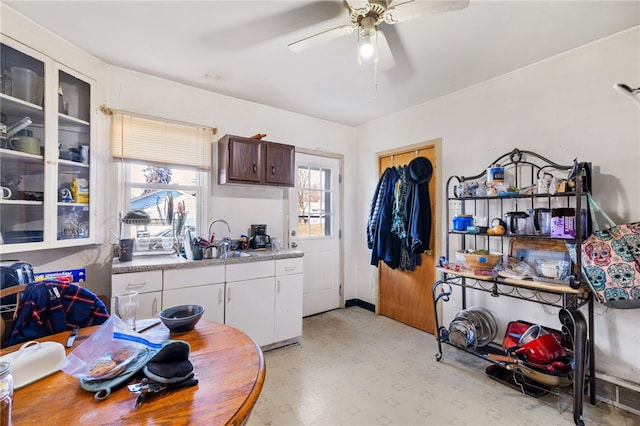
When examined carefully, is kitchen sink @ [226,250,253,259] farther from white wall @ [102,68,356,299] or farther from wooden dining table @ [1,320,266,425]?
wooden dining table @ [1,320,266,425]

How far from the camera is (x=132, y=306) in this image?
3.95 ft

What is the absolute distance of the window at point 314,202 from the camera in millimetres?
3748

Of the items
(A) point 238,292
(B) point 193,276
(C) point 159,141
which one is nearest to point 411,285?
(A) point 238,292

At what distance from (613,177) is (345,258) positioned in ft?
9.12

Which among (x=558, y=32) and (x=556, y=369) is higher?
(x=558, y=32)

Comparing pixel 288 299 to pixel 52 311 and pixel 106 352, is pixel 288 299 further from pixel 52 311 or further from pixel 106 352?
pixel 106 352

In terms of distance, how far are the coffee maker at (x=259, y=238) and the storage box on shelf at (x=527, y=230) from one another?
5.85ft

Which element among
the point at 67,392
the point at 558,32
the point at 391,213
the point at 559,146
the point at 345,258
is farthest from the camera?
the point at 345,258

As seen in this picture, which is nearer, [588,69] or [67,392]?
[67,392]

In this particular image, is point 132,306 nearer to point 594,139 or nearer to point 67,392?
point 67,392

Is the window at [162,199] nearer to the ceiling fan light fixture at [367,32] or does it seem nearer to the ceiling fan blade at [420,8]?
the ceiling fan light fixture at [367,32]

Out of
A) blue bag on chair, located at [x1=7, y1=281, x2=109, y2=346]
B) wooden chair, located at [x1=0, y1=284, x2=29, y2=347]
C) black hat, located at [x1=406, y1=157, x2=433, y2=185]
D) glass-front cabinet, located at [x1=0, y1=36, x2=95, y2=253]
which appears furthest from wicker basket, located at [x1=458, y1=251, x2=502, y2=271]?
glass-front cabinet, located at [x1=0, y1=36, x2=95, y2=253]

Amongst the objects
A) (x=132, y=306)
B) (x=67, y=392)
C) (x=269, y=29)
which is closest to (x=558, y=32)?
(x=269, y=29)

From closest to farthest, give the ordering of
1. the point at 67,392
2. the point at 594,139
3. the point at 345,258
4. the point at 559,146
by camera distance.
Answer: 1. the point at 67,392
2. the point at 594,139
3. the point at 559,146
4. the point at 345,258
